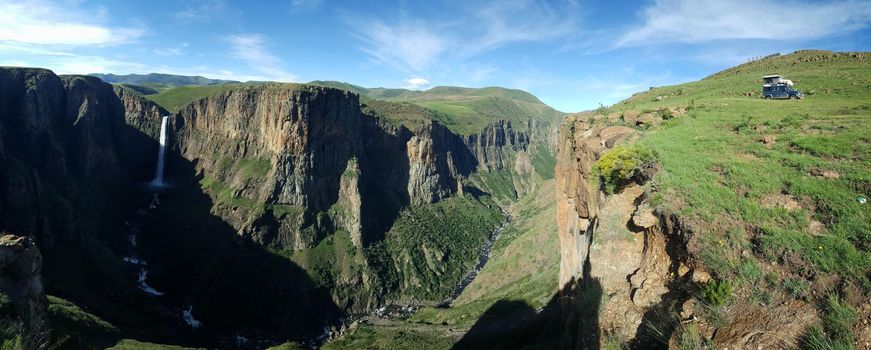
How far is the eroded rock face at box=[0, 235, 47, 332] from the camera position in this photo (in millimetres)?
23344

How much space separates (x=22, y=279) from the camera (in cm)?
2473

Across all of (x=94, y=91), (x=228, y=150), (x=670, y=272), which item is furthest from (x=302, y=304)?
(x=670, y=272)

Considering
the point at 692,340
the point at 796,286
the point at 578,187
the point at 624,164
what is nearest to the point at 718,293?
the point at 796,286

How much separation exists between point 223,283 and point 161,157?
67593 millimetres

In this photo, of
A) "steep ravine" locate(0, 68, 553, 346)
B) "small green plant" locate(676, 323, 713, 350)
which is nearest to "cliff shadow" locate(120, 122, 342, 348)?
"steep ravine" locate(0, 68, 553, 346)

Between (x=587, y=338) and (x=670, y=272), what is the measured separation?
5354 mm

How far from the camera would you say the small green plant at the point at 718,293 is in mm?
13773

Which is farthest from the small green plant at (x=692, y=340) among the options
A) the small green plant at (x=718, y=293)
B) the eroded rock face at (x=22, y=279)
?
the eroded rock face at (x=22, y=279)

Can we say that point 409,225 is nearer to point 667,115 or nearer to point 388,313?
point 388,313

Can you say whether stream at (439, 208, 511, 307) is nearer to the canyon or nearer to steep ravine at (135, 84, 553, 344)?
the canyon

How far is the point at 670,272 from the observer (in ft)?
58.3

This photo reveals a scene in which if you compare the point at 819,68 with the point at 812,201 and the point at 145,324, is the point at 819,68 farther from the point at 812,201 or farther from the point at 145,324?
the point at 145,324

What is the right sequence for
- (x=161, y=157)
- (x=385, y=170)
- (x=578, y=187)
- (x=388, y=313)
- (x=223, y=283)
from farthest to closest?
(x=385, y=170) → (x=161, y=157) → (x=388, y=313) → (x=223, y=283) → (x=578, y=187)

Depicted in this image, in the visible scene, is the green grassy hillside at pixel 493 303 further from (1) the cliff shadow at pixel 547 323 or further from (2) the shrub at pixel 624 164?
(2) the shrub at pixel 624 164
